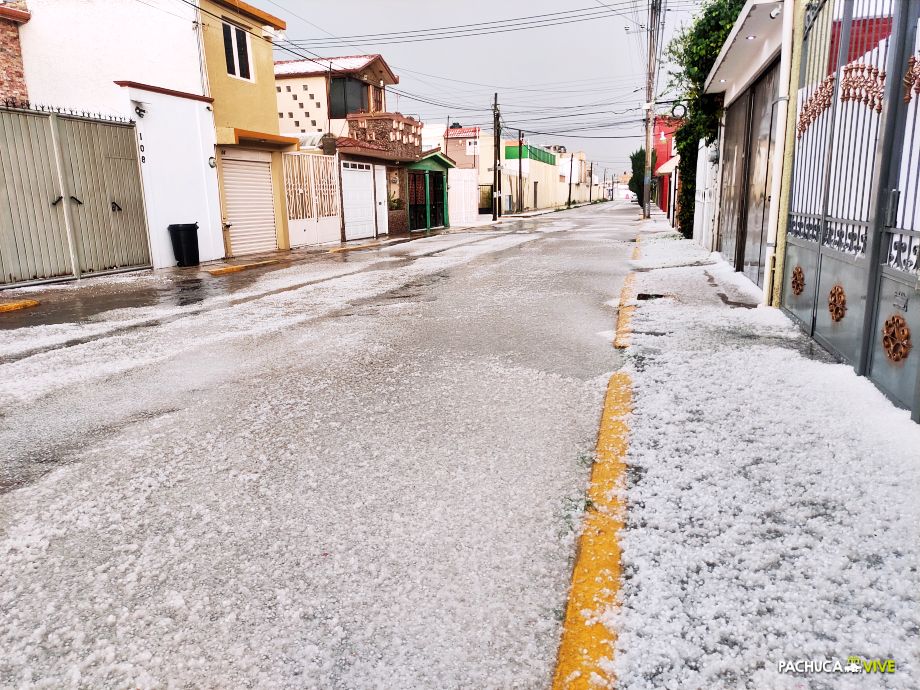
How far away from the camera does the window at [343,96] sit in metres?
30.5

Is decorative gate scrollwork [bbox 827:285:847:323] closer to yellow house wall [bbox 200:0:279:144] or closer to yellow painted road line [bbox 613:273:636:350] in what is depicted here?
yellow painted road line [bbox 613:273:636:350]

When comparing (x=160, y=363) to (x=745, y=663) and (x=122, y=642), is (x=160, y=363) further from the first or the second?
(x=745, y=663)

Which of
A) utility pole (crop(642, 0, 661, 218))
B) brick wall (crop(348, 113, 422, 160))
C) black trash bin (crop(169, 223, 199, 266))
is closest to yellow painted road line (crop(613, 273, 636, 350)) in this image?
black trash bin (crop(169, 223, 199, 266))

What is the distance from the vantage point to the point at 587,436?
11.7 ft

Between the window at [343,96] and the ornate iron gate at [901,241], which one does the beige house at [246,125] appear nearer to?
the window at [343,96]

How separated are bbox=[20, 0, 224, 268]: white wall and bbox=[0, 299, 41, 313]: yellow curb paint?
5.05 metres

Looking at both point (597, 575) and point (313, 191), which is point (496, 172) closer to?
point (313, 191)

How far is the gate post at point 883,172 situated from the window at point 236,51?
1714cm

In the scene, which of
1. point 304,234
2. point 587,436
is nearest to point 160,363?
point 587,436

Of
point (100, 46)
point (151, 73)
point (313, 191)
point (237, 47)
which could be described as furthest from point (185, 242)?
point (313, 191)

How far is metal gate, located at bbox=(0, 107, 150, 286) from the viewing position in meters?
11.3

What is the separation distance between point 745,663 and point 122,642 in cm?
184

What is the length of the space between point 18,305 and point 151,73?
8811mm

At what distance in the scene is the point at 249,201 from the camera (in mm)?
17953
